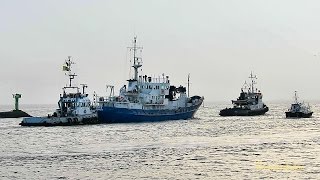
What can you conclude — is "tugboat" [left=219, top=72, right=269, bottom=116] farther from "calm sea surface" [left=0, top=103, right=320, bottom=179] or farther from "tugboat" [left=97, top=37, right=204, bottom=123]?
"calm sea surface" [left=0, top=103, right=320, bottom=179]

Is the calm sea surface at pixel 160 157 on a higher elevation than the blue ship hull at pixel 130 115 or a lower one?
lower

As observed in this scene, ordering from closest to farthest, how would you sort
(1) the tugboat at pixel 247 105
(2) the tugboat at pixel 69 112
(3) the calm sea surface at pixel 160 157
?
(3) the calm sea surface at pixel 160 157 → (2) the tugboat at pixel 69 112 → (1) the tugboat at pixel 247 105

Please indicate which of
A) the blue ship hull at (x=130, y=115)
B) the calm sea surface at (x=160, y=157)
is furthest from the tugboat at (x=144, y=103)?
the calm sea surface at (x=160, y=157)

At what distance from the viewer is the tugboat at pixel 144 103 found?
124 metres

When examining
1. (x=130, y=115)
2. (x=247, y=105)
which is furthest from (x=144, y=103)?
(x=247, y=105)

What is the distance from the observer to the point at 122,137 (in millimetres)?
86000

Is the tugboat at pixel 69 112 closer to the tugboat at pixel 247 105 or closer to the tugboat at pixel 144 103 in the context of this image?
the tugboat at pixel 144 103

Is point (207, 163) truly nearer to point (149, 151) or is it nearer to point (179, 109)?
point (149, 151)

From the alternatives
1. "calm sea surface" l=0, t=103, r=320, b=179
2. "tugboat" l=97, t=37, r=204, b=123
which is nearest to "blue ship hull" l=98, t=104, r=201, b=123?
"tugboat" l=97, t=37, r=204, b=123

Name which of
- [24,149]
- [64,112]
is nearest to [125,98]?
[64,112]

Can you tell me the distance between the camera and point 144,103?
128 meters

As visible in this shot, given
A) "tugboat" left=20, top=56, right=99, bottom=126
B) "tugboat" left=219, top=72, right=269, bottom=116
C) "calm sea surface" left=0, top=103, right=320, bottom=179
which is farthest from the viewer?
"tugboat" left=219, top=72, right=269, bottom=116

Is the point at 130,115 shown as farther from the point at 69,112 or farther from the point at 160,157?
the point at 160,157

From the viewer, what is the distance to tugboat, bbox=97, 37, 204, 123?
124 meters
